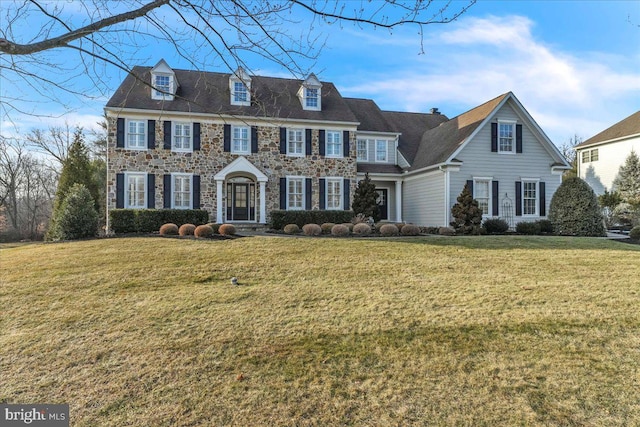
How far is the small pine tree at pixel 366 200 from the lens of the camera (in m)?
18.0

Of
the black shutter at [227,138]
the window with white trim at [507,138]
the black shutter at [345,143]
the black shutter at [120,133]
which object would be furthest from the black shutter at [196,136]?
the window with white trim at [507,138]

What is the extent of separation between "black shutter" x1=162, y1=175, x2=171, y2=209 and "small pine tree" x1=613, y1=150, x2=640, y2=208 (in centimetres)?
2638

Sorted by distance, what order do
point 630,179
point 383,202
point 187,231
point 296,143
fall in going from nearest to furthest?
point 187,231
point 296,143
point 383,202
point 630,179

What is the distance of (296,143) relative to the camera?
19.4 m

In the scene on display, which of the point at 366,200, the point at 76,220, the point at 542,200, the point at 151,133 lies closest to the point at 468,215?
→ the point at 366,200

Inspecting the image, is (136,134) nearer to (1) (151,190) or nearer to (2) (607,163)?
(1) (151,190)

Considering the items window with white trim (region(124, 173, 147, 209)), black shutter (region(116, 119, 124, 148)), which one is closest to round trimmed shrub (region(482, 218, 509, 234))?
window with white trim (region(124, 173, 147, 209))

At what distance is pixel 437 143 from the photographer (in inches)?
782

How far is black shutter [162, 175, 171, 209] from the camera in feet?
58.2

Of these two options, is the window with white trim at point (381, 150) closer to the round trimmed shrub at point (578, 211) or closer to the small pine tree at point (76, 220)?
the round trimmed shrub at point (578, 211)

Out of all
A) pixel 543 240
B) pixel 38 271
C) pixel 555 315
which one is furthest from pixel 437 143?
pixel 38 271

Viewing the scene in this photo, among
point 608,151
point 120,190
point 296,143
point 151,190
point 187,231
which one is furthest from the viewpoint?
point 608,151

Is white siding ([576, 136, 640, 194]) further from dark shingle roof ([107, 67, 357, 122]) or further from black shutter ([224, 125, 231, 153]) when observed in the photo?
black shutter ([224, 125, 231, 153])

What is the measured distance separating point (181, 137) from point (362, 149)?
938 centimetres
